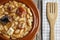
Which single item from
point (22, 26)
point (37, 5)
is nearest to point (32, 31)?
point (22, 26)

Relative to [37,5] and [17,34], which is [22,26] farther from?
[37,5]

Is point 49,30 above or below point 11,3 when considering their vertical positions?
below

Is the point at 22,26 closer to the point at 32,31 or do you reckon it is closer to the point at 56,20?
the point at 32,31

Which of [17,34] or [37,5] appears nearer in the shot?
[17,34]

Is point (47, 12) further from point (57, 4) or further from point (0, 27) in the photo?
point (0, 27)

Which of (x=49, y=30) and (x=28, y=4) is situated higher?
(x=28, y=4)
